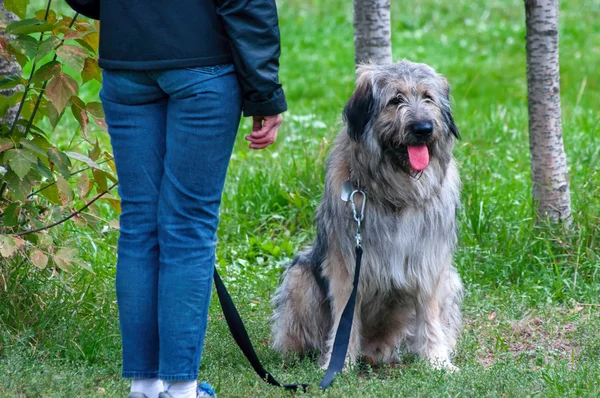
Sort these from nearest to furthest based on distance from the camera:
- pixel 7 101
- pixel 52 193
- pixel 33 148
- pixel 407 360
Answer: pixel 33 148
pixel 7 101
pixel 52 193
pixel 407 360

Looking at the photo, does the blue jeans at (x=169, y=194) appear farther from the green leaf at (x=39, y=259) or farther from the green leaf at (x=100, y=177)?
the green leaf at (x=100, y=177)

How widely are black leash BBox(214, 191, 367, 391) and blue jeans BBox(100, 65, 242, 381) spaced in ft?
1.48

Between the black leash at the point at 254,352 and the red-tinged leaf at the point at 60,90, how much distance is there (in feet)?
3.19

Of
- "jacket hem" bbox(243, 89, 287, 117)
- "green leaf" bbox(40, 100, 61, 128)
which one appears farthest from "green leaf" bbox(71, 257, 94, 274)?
"jacket hem" bbox(243, 89, 287, 117)

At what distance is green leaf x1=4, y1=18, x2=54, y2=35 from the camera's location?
138 inches

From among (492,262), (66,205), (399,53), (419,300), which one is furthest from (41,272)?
(399,53)

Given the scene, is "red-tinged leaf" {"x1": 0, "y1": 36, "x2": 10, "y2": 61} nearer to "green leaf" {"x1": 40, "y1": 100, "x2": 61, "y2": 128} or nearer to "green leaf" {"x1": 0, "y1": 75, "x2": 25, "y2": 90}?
"green leaf" {"x1": 0, "y1": 75, "x2": 25, "y2": 90}

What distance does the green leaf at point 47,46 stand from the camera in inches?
141

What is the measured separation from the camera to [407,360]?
4410mm

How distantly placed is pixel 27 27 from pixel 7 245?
3.04 ft

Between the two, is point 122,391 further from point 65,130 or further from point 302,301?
point 65,130

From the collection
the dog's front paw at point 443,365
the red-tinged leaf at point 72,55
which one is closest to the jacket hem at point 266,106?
the red-tinged leaf at point 72,55

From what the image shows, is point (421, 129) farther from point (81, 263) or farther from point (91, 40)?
point (81, 263)

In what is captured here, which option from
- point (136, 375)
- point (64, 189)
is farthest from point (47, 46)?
point (136, 375)
